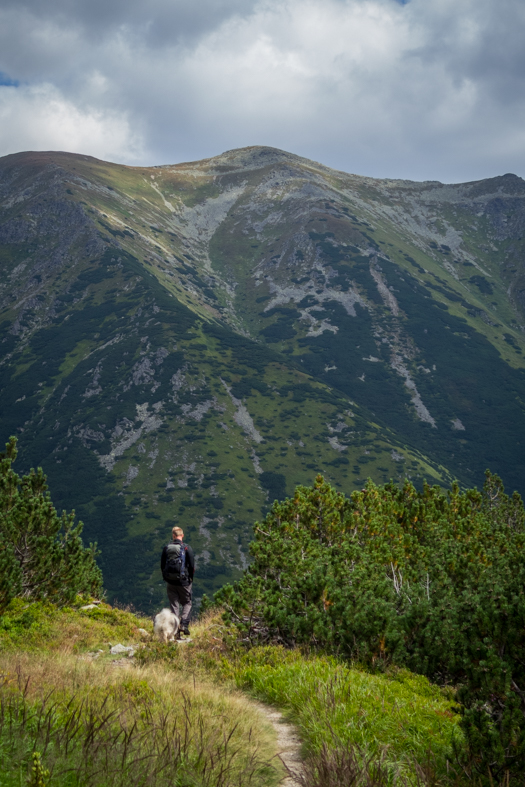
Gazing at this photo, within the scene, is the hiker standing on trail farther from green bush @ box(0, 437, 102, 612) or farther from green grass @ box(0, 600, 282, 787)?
green grass @ box(0, 600, 282, 787)

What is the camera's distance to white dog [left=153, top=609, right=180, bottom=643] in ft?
38.6

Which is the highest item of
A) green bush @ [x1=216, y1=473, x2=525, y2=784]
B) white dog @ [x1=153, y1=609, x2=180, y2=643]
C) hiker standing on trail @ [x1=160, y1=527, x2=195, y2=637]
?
green bush @ [x1=216, y1=473, x2=525, y2=784]

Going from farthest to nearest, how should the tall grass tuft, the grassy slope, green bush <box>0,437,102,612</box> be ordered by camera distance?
1. green bush <box>0,437,102,612</box>
2. the grassy slope
3. the tall grass tuft

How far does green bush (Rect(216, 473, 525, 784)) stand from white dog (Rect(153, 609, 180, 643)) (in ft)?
5.78

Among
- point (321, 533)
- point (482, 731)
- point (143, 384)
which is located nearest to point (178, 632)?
point (321, 533)

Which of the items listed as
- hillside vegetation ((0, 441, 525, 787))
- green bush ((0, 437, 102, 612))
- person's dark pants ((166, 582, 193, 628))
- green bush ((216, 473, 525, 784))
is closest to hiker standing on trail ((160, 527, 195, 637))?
person's dark pants ((166, 582, 193, 628))

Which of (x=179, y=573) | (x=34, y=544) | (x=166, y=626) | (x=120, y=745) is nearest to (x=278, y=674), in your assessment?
(x=120, y=745)

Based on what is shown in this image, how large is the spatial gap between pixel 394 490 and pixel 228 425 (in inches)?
5382

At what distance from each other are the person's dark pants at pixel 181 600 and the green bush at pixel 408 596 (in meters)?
1.51

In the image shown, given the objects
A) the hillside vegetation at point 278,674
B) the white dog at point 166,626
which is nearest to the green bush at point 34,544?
the hillside vegetation at point 278,674

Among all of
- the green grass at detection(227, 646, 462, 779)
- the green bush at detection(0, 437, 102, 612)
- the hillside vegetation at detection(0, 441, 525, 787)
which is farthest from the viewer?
the green bush at detection(0, 437, 102, 612)

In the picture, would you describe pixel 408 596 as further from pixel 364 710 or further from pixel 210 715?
pixel 210 715

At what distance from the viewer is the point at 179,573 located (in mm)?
12430

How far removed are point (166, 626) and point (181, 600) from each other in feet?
3.57
